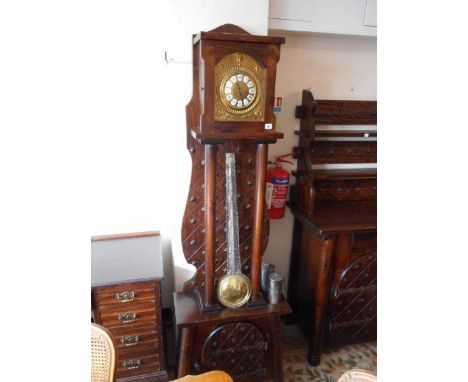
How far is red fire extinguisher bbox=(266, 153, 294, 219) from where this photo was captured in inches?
70.4

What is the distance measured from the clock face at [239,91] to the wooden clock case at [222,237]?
0.18ft

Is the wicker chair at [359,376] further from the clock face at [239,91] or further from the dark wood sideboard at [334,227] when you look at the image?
the clock face at [239,91]

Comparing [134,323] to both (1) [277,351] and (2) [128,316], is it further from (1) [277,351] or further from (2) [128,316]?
(1) [277,351]

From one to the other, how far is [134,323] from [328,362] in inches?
47.0

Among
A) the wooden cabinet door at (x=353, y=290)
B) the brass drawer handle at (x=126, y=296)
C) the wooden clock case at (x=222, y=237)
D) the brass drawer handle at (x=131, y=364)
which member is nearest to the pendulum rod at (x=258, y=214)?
the wooden clock case at (x=222, y=237)

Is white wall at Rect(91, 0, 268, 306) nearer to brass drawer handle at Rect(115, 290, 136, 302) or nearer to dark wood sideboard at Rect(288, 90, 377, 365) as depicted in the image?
brass drawer handle at Rect(115, 290, 136, 302)

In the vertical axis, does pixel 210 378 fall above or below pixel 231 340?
above

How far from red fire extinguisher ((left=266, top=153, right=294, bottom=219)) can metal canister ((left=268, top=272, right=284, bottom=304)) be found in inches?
16.4

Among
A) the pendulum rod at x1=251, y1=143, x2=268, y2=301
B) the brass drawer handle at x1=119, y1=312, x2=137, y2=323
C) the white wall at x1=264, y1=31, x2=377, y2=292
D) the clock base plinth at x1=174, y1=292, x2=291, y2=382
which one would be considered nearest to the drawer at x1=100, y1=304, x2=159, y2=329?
the brass drawer handle at x1=119, y1=312, x2=137, y2=323

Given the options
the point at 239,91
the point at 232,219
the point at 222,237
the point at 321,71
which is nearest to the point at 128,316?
the point at 222,237

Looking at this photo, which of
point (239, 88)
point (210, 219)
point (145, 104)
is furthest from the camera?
point (145, 104)

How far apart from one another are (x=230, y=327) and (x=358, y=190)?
1.15 meters

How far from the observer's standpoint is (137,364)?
1.59 metres
